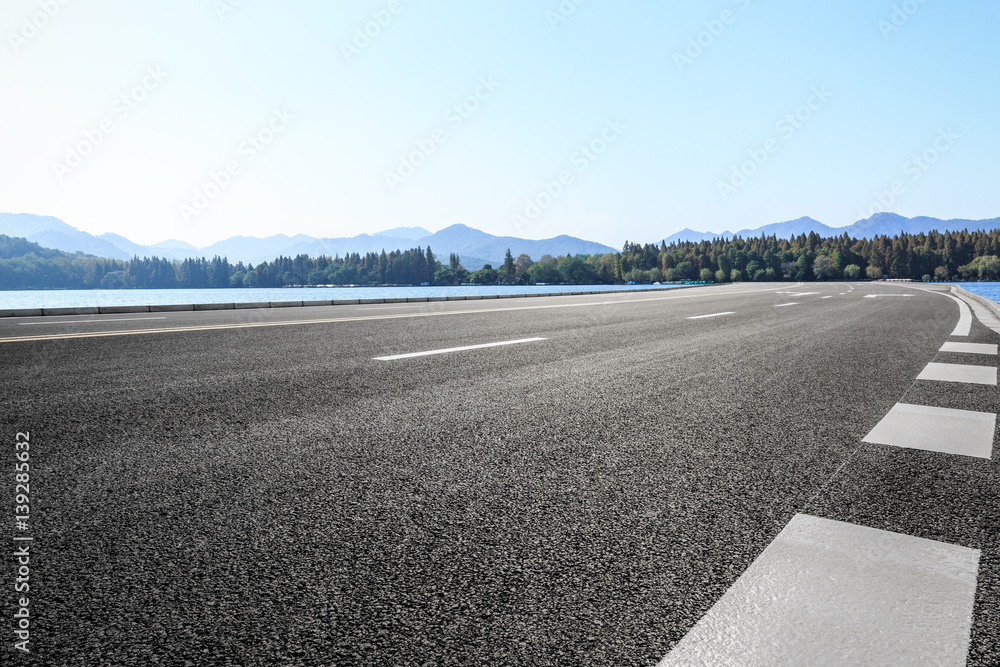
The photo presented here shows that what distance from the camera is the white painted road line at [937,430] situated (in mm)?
3057

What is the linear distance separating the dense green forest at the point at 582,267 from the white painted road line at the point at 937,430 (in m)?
171

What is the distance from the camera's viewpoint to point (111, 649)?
1283mm

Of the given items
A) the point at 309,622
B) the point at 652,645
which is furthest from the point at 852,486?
the point at 309,622

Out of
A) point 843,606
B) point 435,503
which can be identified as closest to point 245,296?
point 435,503

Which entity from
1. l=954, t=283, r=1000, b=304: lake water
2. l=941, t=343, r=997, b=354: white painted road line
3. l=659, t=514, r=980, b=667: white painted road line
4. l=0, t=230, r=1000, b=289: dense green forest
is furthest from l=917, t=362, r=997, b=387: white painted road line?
l=0, t=230, r=1000, b=289: dense green forest

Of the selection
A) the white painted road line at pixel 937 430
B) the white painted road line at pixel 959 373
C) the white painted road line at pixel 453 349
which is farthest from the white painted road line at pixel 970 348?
the white painted road line at pixel 453 349

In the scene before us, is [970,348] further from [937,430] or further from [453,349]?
[453,349]

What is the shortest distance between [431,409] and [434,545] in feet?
6.29

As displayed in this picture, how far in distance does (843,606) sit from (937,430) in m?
2.51

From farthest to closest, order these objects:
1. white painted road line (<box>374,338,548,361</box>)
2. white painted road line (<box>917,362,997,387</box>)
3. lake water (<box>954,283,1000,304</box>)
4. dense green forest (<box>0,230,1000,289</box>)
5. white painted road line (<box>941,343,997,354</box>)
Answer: dense green forest (<box>0,230,1000,289</box>) → lake water (<box>954,283,1000,304</box>) → white painted road line (<box>941,343,997,354</box>) → white painted road line (<box>374,338,548,361</box>) → white painted road line (<box>917,362,997,387</box>)

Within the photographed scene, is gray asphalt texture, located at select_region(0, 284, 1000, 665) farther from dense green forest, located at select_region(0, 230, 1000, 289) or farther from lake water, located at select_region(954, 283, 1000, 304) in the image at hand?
dense green forest, located at select_region(0, 230, 1000, 289)

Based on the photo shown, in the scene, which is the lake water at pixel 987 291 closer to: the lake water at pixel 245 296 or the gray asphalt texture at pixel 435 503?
the lake water at pixel 245 296

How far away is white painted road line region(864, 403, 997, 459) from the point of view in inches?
120

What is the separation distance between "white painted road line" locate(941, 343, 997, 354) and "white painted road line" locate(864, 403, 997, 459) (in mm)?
4083
